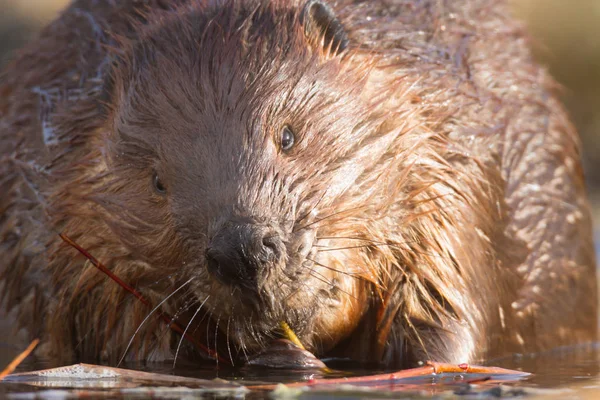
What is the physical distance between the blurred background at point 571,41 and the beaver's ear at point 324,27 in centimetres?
608

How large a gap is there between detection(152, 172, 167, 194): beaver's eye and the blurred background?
654cm

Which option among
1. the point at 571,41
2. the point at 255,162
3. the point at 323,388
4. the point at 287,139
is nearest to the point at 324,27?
the point at 287,139

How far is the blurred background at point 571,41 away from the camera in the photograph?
33.9ft

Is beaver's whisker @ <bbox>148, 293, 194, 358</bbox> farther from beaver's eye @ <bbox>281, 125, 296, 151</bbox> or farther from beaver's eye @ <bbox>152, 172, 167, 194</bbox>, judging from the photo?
beaver's eye @ <bbox>281, 125, 296, 151</bbox>

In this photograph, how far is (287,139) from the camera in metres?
3.91

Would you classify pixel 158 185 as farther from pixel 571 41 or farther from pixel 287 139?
pixel 571 41

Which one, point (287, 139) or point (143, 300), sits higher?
point (287, 139)

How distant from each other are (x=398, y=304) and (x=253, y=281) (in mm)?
837

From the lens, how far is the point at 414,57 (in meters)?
4.57

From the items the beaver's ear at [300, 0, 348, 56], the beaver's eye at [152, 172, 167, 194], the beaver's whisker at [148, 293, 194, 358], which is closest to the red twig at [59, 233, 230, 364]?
the beaver's whisker at [148, 293, 194, 358]

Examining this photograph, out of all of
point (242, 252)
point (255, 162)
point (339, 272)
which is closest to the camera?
point (242, 252)

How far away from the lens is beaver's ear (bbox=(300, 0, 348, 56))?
424cm

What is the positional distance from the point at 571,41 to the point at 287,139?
7621mm

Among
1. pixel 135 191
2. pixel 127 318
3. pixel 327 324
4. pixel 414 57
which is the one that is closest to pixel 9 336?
pixel 127 318
